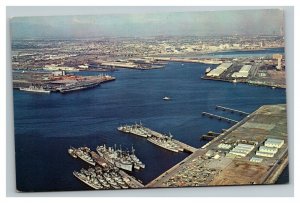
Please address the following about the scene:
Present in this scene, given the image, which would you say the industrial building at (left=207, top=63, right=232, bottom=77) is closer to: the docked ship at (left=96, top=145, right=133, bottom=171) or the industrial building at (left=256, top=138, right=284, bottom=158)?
the industrial building at (left=256, top=138, right=284, bottom=158)

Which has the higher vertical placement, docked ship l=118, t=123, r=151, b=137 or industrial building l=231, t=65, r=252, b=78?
industrial building l=231, t=65, r=252, b=78

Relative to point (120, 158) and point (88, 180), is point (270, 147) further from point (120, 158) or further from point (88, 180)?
point (88, 180)

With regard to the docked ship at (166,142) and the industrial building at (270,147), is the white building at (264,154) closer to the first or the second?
the industrial building at (270,147)

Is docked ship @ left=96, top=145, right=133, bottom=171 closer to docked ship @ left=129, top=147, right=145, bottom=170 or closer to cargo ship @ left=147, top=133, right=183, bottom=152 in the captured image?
docked ship @ left=129, top=147, right=145, bottom=170

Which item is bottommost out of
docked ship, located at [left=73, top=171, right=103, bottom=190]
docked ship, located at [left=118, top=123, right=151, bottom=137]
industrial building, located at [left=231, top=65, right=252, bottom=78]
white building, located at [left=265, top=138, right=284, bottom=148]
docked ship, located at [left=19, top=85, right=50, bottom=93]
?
docked ship, located at [left=73, top=171, right=103, bottom=190]

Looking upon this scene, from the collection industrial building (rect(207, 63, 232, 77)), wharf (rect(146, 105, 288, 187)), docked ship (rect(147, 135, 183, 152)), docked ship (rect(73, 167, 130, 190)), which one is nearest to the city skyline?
industrial building (rect(207, 63, 232, 77))
